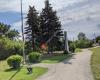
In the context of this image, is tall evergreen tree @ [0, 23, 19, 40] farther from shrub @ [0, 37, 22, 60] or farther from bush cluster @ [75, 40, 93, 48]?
shrub @ [0, 37, 22, 60]

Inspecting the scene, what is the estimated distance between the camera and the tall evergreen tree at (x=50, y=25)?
64.6 meters

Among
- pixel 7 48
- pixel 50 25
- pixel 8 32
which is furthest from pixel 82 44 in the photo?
pixel 7 48

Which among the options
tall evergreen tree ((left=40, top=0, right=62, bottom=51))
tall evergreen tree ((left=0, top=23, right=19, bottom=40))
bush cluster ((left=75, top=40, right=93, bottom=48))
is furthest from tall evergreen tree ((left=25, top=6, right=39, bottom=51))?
bush cluster ((left=75, top=40, right=93, bottom=48))

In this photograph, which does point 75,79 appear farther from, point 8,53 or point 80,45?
point 80,45

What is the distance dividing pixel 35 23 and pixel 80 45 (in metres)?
36.7

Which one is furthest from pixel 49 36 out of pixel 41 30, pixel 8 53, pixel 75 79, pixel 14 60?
pixel 75 79

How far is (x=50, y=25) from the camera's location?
6462 cm

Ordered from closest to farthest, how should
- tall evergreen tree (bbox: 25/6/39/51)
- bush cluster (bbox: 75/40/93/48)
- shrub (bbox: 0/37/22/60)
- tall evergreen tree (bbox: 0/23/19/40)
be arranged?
shrub (bbox: 0/37/22/60)
tall evergreen tree (bbox: 25/6/39/51)
tall evergreen tree (bbox: 0/23/19/40)
bush cluster (bbox: 75/40/93/48)

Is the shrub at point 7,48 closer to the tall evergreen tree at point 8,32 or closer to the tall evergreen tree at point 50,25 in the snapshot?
the tall evergreen tree at point 50,25

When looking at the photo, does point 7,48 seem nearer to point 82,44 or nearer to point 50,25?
point 50,25

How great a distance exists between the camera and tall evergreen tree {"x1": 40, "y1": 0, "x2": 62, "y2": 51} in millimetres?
64625

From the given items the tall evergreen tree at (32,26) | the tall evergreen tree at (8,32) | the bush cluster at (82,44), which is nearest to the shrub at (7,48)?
the tall evergreen tree at (32,26)

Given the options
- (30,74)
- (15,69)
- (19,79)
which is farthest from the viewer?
(15,69)

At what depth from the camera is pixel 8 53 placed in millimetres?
56094
